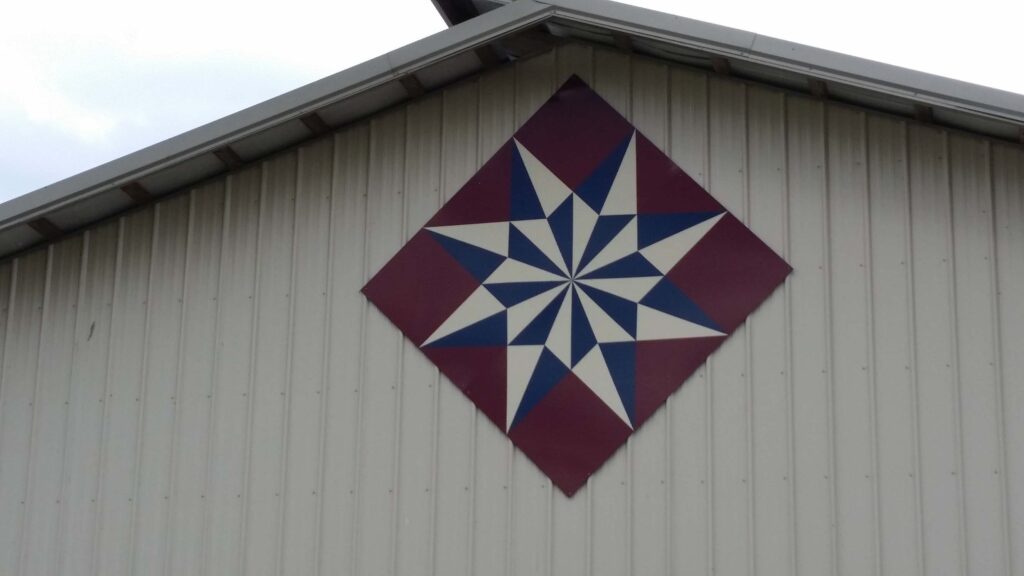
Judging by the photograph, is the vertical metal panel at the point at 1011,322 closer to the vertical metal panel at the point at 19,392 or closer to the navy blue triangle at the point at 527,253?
the navy blue triangle at the point at 527,253

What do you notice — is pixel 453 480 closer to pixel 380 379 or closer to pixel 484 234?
pixel 380 379

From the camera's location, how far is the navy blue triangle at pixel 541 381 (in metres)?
11.4

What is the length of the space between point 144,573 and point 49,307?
87.6 inches

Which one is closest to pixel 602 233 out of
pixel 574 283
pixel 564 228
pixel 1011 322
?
pixel 564 228

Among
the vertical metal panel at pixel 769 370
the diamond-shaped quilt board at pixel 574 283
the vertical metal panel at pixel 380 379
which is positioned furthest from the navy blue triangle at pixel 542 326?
the vertical metal panel at pixel 769 370

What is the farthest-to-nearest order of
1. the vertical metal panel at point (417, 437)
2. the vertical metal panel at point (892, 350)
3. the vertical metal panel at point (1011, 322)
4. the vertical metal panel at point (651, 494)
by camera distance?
the vertical metal panel at point (417, 437) → the vertical metal panel at point (651, 494) → the vertical metal panel at point (892, 350) → the vertical metal panel at point (1011, 322)

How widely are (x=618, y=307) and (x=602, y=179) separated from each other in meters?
0.98

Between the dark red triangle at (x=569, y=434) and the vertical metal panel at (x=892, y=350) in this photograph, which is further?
the dark red triangle at (x=569, y=434)

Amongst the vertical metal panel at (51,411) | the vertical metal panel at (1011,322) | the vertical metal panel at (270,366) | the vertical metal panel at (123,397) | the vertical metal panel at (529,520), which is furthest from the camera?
the vertical metal panel at (51,411)

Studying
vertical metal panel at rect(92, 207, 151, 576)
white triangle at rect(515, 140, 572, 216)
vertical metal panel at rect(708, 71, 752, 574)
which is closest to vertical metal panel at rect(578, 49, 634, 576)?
vertical metal panel at rect(708, 71, 752, 574)

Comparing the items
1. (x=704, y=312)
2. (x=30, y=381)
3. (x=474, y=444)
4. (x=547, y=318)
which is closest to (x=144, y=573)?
(x=30, y=381)

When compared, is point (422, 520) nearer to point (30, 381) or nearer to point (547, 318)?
point (547, 318)

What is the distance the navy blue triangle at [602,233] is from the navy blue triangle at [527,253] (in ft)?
0.70

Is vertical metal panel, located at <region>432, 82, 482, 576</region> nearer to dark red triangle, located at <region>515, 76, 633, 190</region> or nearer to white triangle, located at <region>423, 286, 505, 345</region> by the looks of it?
white triangle, located at <region>423, 286, 505, 345</region>
